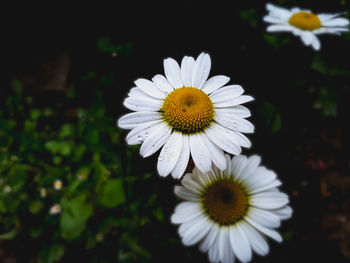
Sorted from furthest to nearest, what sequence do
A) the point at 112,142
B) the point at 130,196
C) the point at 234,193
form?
the point at 112,142, the point at 130,196, the point at 234,193

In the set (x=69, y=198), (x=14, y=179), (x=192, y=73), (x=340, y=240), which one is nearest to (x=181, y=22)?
(x=192, y=73)

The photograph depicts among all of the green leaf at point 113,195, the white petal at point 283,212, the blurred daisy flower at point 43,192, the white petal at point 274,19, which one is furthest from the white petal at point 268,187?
the blurred daisy flower at point 43,192

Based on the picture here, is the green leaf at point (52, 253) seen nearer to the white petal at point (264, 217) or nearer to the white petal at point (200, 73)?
the white petal at point (264, 217)

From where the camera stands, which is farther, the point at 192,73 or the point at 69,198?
the point at 69,198

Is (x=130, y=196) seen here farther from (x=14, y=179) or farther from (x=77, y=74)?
(x=77, y=74)

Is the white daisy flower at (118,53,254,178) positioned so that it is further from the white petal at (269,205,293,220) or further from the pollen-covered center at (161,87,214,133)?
the white petal at (269,205,293,220)

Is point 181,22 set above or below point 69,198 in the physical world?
above

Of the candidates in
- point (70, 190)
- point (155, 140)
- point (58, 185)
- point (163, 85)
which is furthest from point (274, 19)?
point (58, 185)

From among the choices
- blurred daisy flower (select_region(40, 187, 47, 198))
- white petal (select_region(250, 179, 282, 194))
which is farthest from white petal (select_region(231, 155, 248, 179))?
blurred daisy flower (select_region(40, 187, 47, 198))
